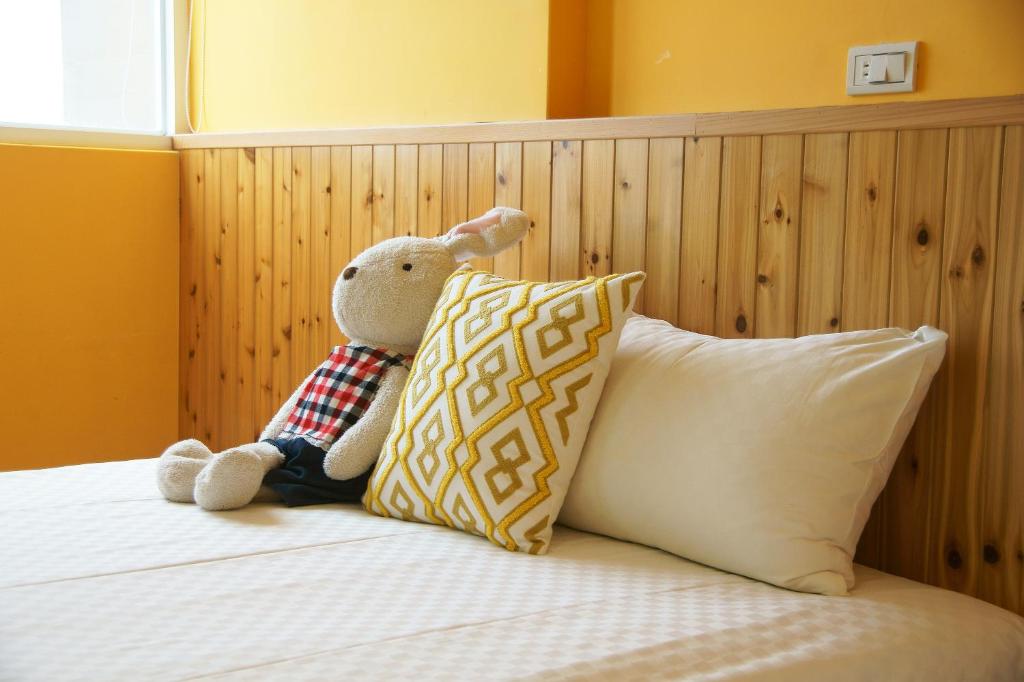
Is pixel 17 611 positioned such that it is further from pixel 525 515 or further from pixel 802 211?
pixel 802 211

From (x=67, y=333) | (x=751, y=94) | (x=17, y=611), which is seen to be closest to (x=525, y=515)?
(x=17, y=611)

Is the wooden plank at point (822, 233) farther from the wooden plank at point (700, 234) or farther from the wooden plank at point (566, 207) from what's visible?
the wooden plank at point (566, 207)

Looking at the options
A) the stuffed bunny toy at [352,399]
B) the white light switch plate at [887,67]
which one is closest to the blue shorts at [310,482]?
the stuffed bunny toy at [352,399]

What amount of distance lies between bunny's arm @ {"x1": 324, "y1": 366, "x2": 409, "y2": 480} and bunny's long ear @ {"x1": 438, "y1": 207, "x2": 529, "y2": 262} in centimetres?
33

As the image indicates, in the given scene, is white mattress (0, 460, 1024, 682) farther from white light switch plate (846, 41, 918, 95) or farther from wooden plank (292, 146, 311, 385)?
wooden plank (292, 146, 311, 385)

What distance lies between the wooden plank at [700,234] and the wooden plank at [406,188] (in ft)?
2.35

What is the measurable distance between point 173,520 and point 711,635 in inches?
33.6

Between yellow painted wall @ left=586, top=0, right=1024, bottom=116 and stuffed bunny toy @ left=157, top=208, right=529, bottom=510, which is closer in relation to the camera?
yellow painted wall @ left=586, top=0, right=1024, bottom=116

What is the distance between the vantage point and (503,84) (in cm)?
224

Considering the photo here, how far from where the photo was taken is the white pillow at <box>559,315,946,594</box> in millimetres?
1410

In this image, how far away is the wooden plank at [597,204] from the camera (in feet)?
6.53

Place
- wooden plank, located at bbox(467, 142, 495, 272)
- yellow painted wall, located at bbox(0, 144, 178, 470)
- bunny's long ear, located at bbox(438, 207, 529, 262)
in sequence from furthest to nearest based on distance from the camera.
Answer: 1. yellow painted wall, located at bbox(0, 144, 178, 470)
2. wooden plank, located at bbox(467, 142, 495, 272)
3. bunny's long ear, located at bbox(438, 207, 529, 262)

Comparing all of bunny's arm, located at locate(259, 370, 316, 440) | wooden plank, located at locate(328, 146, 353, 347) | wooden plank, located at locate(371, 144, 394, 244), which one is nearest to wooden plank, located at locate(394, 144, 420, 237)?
wooden plank, located at locate(371, 144, 394, 244)

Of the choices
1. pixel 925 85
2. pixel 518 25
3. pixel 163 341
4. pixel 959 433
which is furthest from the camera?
pixel 163 341
